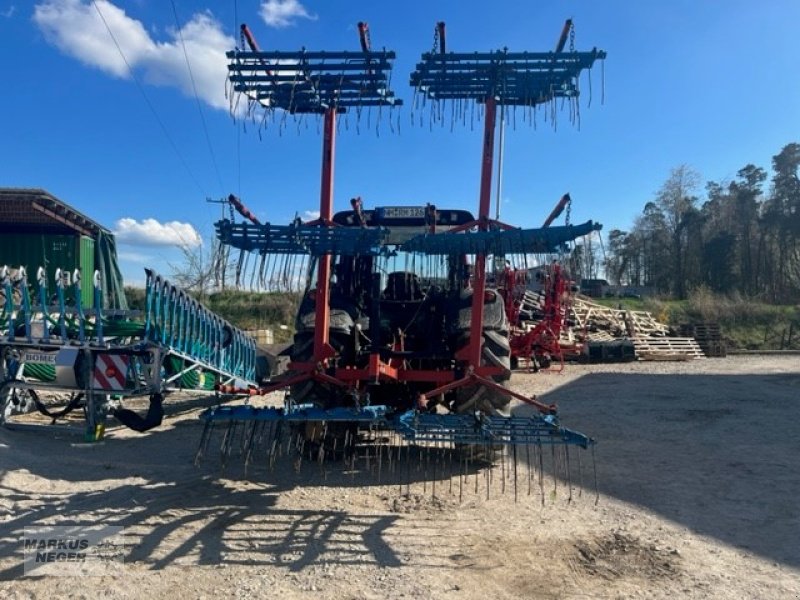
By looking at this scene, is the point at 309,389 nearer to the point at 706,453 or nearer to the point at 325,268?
the point at 325,268

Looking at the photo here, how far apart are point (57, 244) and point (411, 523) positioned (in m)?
16.4

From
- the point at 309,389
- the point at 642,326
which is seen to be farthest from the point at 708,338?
the point at 309,389

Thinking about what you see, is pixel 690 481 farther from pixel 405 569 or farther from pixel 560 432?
pixel 405 569

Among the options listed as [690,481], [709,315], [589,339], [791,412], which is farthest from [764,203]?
[690,481]

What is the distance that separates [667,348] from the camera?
21.1 metres

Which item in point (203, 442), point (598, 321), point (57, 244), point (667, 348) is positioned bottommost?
point (203, 442)

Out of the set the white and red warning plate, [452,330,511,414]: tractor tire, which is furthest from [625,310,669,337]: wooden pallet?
the white and red warning plate

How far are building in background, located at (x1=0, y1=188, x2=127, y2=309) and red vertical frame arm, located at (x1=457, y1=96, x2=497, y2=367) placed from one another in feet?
44.5

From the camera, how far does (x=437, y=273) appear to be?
5836 millimetres

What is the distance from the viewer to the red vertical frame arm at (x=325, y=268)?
5.21m

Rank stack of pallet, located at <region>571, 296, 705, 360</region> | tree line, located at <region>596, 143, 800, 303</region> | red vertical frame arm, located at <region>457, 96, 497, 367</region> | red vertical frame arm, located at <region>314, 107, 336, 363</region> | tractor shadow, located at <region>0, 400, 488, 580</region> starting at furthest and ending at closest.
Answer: tree line, located at <region>596, 143, 800, 303</region>, stack of pallet, located at <region>571, 296, 705, 360</region>, red vertical frame arm, located at <region>314, 107, 336, 363</region>, red vertical frame arm, located at <region>457, 96, 497, 367</region>, tractor shadow, located at <region>0, 400, 488, 580</region>

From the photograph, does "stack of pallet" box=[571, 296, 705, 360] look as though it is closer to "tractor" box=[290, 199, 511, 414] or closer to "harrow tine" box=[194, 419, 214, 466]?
"tractor" box=[290, 199, 511, 414]

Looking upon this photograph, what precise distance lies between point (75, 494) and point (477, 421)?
317 centimetres

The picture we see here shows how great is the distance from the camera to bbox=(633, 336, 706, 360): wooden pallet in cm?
2014
